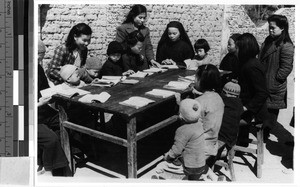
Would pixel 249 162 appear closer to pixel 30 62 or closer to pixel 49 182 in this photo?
pixel 49 182

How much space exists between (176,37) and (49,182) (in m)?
2.54

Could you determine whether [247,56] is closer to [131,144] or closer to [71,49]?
[131,144]

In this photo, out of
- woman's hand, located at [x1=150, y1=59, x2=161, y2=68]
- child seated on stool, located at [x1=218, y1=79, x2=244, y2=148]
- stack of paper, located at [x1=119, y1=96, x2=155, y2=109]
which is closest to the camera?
stack of paper, located at [x1=119, y1=96, x2=155, y2=109]

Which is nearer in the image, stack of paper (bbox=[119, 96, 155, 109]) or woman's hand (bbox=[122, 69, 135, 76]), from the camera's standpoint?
stack of paper (bbox=[119, 96, 155, 109])

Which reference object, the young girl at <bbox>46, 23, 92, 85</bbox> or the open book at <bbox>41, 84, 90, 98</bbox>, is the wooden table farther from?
the young girl at <bbox>46, 23, 92, 85</bbox>

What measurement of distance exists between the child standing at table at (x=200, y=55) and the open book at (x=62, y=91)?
5.80 ft

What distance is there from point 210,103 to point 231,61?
1.09m

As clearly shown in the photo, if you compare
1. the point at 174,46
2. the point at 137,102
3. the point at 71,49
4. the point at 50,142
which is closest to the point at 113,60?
the point at 71,49

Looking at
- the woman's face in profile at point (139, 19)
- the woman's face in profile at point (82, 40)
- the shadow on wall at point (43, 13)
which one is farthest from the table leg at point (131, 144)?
the shadow on wall at point (43, 13)

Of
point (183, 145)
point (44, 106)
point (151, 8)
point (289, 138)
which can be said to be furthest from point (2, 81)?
point (289, 138)

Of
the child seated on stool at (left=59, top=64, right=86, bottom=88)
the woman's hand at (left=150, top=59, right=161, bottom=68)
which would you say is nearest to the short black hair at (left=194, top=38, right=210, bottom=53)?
the woman's hand at (left=150, top=59, right=161, bottom=68)

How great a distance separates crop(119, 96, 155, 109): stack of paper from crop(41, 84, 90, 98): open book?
550mm

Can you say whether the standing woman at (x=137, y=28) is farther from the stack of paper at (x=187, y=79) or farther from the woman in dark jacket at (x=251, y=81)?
the woman in dark jacket at (x=251, y=81)

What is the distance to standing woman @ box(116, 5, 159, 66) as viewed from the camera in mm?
5172
